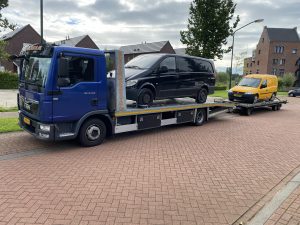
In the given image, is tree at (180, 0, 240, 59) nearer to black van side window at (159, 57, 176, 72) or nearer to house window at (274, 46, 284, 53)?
black van side window at (159, 57, 176, 72)

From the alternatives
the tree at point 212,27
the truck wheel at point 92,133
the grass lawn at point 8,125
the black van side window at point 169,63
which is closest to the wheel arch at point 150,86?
the black van side window at point 169,63

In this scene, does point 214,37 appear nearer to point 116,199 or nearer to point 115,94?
point 115,94

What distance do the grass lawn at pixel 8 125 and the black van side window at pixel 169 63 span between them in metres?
5.08

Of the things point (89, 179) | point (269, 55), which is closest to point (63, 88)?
point (89, 179)

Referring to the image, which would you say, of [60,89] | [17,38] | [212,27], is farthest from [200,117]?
[17,38]

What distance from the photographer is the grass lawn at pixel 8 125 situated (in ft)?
27.9

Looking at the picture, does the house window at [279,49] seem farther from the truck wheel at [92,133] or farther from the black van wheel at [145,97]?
the truck wheel at [92,133]

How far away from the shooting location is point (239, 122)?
40.2ft

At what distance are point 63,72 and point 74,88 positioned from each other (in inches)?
19.2

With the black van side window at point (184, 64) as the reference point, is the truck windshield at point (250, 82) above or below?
below

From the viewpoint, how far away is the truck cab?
6301 mm

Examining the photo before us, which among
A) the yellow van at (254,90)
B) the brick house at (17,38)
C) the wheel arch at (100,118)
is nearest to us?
the wheel arch at (100,118)

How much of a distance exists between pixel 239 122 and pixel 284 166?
6.07m

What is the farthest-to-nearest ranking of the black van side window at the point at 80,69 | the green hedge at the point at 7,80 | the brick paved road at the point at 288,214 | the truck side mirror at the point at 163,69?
the green hedge at the point at 7,80, the truck side mirror at the point at 163,69, the black van side window at the point at 80,69, the brick paved road at the point at 288,214
